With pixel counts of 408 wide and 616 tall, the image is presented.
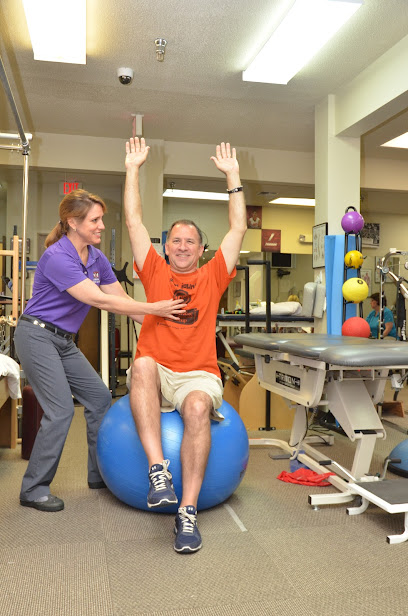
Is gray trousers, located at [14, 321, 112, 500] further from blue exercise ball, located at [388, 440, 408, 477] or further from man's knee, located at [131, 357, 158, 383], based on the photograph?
blue exercise ball, located at [388, 440, 408, 477]

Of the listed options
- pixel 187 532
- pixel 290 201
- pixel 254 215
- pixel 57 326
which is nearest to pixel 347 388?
pixel 187 532

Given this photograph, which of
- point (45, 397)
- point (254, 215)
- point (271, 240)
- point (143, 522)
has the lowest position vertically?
point (143, 522)

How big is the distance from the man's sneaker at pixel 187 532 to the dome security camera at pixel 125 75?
3.92m

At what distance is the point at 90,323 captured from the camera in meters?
6.43

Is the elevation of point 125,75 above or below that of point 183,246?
above

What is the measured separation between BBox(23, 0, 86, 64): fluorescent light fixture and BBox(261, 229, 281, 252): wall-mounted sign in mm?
4978

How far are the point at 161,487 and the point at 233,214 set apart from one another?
1201mm

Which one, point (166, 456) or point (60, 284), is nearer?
point (166, 456)

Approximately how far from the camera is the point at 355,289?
4.33 m

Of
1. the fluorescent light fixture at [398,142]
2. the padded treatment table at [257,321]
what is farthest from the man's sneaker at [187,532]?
the fluorescent light fixture at [398,142]

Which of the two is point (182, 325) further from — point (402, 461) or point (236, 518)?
point (402, 461)

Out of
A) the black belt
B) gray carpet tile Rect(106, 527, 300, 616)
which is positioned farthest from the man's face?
gray carpet tile Rect(106, 527, 300, 616)

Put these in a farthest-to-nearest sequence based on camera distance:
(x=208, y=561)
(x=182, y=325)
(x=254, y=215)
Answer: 1. (x=254, y=215)
2. (x=182, y=325)
3. (x=208, y=561)

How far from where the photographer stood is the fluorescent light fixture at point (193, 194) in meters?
7.97
